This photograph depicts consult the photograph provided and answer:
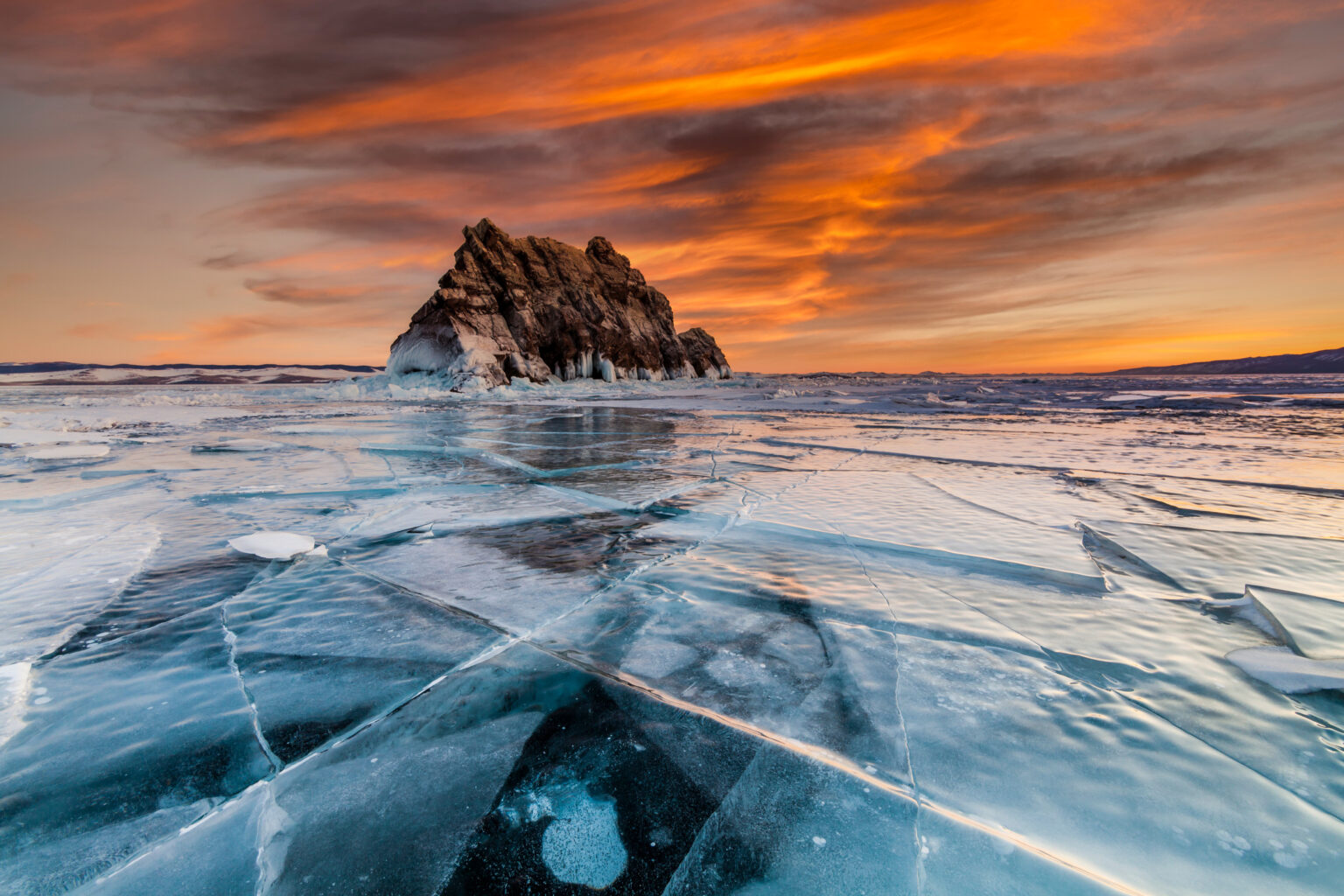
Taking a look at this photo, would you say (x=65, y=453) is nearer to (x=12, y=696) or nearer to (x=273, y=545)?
(x=273, y=545)

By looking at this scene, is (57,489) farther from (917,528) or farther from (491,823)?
(917,528)

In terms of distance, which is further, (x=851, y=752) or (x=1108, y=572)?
(x=1108, y=572)

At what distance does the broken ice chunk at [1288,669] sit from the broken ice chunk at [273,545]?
3432mm

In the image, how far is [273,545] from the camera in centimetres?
248

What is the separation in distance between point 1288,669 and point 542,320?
121 feet

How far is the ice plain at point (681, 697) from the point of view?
89cm

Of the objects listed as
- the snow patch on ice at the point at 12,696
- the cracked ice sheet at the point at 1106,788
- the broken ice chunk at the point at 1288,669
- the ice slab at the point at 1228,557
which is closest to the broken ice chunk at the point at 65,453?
the snow patch on ice at the point at 12,696

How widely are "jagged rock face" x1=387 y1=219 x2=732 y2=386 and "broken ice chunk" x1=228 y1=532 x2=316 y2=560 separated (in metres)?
24.5

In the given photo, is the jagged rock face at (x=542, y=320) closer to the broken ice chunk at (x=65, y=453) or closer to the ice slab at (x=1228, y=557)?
the broken ice chunk at (x=65, y=453)

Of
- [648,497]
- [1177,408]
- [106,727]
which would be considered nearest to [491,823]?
[106,727]

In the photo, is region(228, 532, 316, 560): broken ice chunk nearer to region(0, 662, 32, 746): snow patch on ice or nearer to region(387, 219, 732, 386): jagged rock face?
region(0, 662, 32, 746): snow patch on ice

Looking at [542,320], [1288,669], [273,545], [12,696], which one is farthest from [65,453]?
[542,320]

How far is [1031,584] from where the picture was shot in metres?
2.01

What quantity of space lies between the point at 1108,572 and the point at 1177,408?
472 inches
